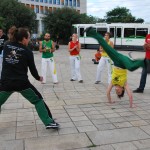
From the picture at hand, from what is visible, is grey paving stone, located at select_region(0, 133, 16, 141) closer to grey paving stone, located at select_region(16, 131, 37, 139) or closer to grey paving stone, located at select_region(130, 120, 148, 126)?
grey paving stone, located at select_region(16, 131, 37, 139)

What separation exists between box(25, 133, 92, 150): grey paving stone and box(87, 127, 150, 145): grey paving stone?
154 mm

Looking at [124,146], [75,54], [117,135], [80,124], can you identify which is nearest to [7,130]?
[80,124]

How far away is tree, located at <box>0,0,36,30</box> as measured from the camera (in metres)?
43.5

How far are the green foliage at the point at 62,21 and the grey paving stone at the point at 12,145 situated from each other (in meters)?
46.3

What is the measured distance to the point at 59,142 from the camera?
5.00 metres

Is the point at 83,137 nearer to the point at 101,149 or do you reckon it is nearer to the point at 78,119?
the point at 101,149

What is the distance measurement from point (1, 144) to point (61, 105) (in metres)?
2.67

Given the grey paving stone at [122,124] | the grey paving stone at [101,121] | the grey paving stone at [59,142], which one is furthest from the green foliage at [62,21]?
the grey paving stone at [59,142]

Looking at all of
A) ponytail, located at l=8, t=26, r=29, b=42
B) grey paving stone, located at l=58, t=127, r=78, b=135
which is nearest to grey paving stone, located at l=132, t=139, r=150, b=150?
grey paving stone, located at l=58, t=127, r=78, b=135

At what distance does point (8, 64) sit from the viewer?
17.1ft

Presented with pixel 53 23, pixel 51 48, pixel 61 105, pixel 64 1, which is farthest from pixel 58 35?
pixel 61 105

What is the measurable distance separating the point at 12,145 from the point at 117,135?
1.73 m

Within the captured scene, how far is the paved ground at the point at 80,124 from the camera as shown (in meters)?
4.91

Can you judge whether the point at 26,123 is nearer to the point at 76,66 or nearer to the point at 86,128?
the point at 86,128
